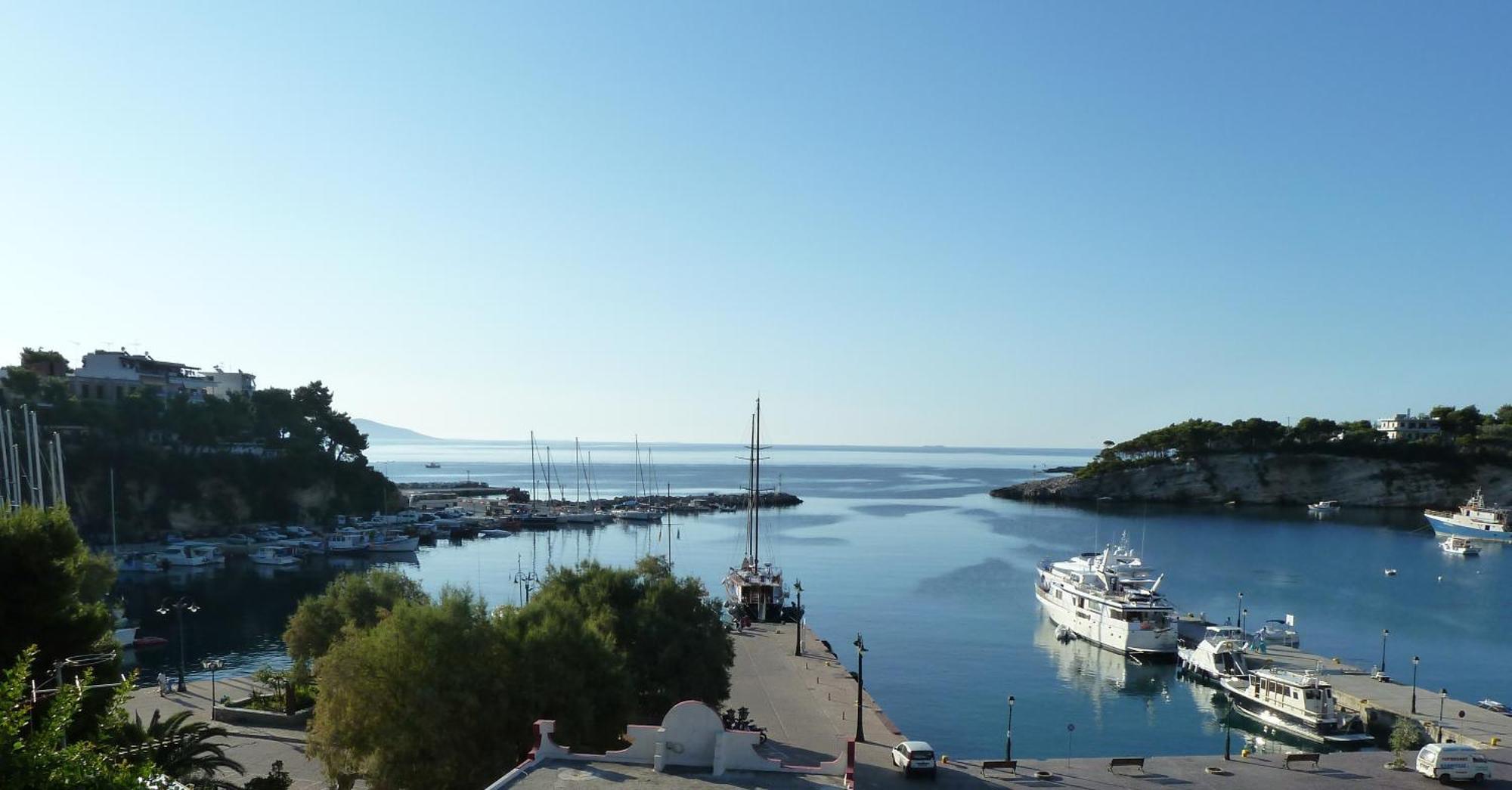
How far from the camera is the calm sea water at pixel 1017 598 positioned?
132 feet

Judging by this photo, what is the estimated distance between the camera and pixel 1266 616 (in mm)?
59219

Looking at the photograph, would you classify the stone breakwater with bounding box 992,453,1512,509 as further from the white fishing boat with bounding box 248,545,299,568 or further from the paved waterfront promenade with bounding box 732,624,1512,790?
the paved waterfront promenade with bounding box 732,624,1512,790

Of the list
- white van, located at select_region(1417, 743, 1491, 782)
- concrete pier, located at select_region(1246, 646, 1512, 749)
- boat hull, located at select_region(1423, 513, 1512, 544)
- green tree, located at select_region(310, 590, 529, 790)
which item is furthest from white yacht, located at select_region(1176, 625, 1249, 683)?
boat hull, located at select_region(1423, 513, 1512, 544)

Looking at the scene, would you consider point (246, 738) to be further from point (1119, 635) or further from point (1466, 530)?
point (1466, 530)

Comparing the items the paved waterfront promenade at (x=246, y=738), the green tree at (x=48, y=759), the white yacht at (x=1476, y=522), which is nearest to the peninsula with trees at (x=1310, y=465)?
the white yacht at (x=1476, y=522)

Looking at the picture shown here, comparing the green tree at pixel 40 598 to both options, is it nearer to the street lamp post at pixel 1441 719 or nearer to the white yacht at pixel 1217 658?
the street lamp post at pixel 1441 719

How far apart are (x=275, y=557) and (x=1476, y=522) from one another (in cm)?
12817

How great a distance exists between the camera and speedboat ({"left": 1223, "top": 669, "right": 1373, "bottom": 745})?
3531cm

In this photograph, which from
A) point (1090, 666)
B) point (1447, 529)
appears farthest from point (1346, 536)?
point (1090, 666)

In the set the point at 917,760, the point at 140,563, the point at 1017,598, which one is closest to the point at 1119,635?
the point at 1017,598

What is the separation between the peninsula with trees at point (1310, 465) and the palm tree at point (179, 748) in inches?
5775

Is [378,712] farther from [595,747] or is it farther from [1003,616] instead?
[1003,616]

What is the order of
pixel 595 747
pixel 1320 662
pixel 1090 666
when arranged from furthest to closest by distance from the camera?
pixel 1090 666 < pixel 1320 662 < pixel 595 747

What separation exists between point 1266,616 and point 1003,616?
16.9 metres
